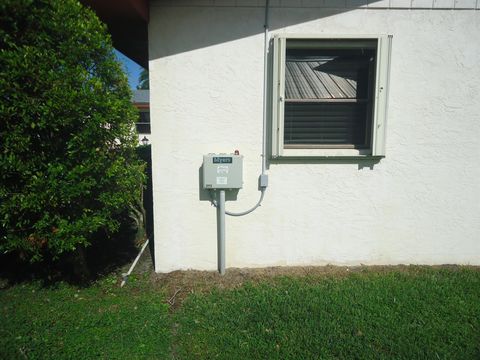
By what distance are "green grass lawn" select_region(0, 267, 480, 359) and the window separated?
157 cm

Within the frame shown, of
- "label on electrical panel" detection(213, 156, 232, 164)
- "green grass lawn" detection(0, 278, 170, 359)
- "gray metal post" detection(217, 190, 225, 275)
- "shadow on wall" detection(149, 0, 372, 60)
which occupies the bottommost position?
"green grass lawn" detection(0, 278, 170, 359)

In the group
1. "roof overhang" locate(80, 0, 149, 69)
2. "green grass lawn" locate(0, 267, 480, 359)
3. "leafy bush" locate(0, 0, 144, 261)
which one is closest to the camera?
"green grass lawn" locate(0, 267, 480, 359)

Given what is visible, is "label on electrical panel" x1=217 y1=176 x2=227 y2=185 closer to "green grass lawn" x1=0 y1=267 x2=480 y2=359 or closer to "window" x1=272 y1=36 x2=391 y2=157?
"window" x1=272 y1=36 x2=391 y2=157

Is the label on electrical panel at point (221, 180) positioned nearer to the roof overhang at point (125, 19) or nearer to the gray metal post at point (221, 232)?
the gray metal post at point (221, 232)

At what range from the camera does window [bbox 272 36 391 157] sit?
10.6 ft

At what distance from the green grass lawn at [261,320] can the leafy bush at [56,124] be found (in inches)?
28.4

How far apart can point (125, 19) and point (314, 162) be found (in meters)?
2.77

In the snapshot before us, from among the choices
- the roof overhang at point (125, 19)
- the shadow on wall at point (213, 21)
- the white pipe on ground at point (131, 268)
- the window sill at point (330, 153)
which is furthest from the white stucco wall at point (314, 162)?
the white pipe on ground at point (131, 268)

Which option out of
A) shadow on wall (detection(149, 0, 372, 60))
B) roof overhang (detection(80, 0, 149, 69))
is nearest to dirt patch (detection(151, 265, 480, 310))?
shadow on wall (detection(149, 0, 372, 60))

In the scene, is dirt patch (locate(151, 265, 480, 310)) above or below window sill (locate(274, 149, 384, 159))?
below

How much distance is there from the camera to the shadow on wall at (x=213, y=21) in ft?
10.4

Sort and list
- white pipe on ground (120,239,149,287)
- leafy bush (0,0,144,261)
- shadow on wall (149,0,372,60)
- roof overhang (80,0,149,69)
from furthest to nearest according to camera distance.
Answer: white pipe on ground (120,239,149,287) → shadow on wall (149,0,372,60) → roof overhang (80,0,149,69) → leafy bush (0,0,144,261)

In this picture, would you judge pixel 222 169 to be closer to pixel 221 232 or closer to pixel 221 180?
pixel 221 180

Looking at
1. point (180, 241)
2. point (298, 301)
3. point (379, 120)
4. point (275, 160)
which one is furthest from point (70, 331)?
point (379, 120)
